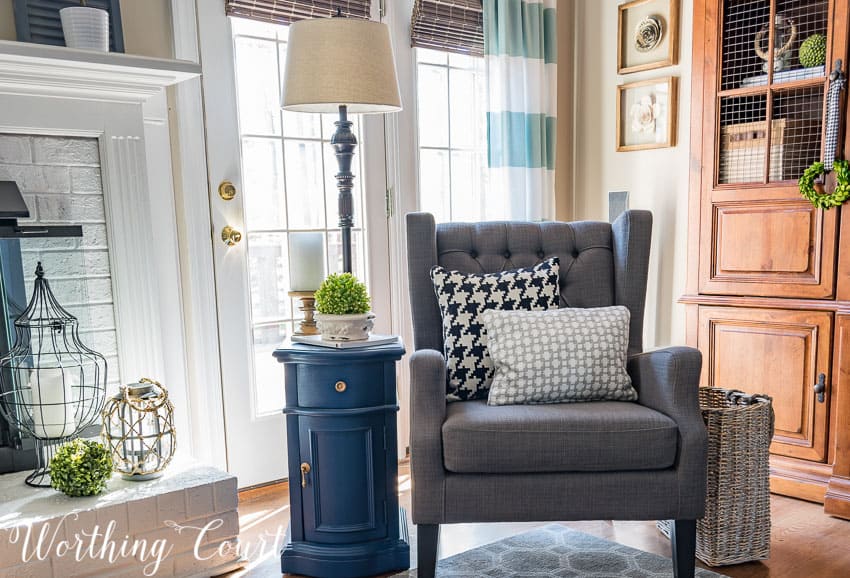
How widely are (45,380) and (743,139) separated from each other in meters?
2.55

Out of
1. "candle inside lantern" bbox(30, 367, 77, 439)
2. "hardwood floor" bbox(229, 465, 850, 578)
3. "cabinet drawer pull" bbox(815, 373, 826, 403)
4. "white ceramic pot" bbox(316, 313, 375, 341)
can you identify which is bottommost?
"hardwood floor" bbox(229, 465, 850, 578)

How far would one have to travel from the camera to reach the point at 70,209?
213 cm

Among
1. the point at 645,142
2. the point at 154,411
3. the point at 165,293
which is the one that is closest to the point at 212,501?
the point at 154,411

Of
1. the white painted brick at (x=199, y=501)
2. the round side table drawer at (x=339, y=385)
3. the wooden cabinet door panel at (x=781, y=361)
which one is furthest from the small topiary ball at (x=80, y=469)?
the wooden cabinet door panel at (x=781, y=361)

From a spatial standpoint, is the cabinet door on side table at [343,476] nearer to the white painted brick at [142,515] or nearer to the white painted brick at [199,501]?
the white painted brick at [199,501]

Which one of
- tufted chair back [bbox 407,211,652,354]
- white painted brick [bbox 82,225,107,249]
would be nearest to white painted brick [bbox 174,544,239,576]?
tufted chair back [bbox 407,211,652,354]

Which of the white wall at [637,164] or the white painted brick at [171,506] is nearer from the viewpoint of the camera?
the white painted brick at [171,506]

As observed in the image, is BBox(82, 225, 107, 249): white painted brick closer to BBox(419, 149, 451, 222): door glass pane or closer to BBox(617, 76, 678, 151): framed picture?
BBox(419, 149, 451, 222): door glass pane

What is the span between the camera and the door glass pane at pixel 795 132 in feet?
8.05

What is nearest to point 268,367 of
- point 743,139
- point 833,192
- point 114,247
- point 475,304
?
point 114,247

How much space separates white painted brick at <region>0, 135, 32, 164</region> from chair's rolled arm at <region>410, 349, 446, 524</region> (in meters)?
1.32

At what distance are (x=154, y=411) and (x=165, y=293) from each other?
521mm

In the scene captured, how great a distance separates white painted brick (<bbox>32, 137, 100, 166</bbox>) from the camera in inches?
81.6

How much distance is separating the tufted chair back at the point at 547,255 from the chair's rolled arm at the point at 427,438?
0.38 metres
